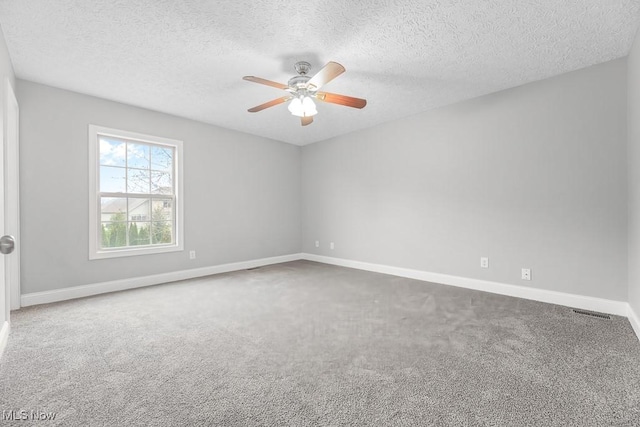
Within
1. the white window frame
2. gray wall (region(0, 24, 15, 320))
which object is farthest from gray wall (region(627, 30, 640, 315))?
the white window frame

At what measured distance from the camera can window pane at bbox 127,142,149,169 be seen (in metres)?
3.95

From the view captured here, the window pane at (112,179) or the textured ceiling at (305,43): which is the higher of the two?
the textured ceiling at (305,43)

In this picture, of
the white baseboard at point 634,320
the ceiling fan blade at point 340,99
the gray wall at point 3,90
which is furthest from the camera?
the ceiling fan blade at point 340,99

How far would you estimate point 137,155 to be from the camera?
402 centimetres

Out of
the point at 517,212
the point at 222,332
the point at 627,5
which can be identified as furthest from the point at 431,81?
the point at 222,332

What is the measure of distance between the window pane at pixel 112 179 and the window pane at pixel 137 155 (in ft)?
0.53

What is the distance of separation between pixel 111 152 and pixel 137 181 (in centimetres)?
45

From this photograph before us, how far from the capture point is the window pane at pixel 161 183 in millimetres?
4160

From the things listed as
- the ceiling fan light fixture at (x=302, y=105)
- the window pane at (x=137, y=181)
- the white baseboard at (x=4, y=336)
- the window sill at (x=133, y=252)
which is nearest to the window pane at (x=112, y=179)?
the window pane at (x=137, y=181)

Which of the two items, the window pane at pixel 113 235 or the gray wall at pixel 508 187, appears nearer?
the gray wall at pixel 508 187

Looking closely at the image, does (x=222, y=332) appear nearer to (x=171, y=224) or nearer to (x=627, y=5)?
(x=171, y=224)

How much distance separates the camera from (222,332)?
2412 mm

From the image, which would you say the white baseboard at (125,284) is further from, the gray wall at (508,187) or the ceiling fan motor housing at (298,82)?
the ceiling fan motor housing at (298,82)

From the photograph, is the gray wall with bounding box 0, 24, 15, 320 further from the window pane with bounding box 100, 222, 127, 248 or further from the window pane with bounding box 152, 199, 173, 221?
the window pane with bounding box 152, 199, 173, 221
